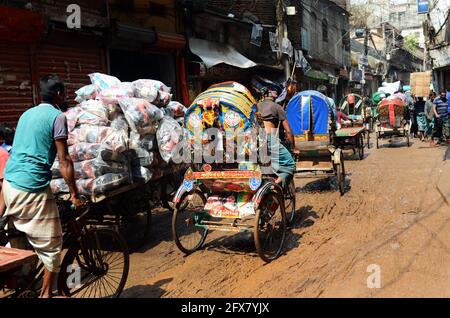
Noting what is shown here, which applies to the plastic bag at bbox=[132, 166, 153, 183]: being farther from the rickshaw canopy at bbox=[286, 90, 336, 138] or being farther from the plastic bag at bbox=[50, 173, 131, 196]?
the rickshaw canopy at bbox=[286, 90, 336, 138]

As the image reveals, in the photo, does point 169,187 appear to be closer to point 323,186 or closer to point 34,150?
point 34,150

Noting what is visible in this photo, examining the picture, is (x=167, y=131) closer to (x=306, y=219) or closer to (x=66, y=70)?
(x=306, y=219)

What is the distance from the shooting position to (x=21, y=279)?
359 cm

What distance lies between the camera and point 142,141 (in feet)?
19.2

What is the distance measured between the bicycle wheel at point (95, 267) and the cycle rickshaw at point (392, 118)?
13222 mm

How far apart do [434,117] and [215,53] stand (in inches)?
333

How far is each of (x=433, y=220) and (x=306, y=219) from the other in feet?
6.15

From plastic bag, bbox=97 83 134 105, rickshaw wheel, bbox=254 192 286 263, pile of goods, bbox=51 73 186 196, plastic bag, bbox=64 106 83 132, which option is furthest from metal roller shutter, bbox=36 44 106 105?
rickshaw wheel, bbox=254 192 286 263

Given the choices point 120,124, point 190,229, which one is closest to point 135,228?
point 190,229

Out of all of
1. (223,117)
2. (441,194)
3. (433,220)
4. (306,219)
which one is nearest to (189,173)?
(223,117)

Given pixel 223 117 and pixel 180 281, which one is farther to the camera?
pixel 223 117

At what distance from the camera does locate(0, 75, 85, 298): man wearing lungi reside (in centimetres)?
351

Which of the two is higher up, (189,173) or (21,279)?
(189,173)

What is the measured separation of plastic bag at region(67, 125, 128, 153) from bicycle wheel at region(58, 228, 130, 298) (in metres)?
1.40
